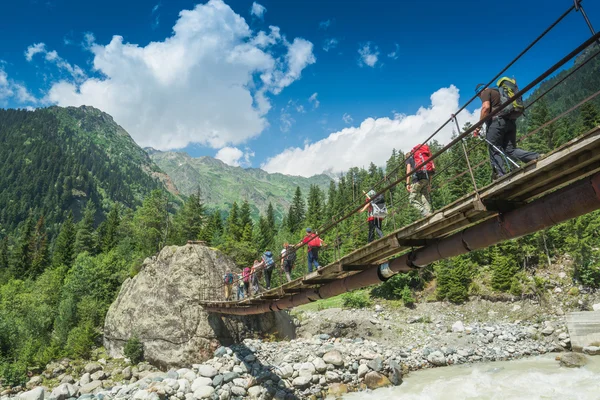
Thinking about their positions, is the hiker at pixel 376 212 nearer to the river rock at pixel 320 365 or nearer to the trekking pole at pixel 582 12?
the trekking pole at pixel 582 12

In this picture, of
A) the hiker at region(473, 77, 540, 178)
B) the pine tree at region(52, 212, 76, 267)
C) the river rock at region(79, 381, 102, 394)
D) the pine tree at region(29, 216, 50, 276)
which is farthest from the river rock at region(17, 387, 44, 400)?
the pine tree at region(29, 216, 50, 276)

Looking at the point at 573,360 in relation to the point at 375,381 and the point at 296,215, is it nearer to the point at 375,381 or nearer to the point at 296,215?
the point at 375,381

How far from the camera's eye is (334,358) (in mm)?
18688

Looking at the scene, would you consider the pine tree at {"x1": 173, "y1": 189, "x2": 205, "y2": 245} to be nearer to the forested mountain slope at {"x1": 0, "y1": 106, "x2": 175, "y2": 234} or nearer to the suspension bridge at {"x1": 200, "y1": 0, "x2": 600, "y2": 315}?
the suspension bridge at {"x1": 200, "y1": 0, "x2": 600, "y2": 315}

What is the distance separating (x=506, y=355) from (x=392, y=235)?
2038 centimetres

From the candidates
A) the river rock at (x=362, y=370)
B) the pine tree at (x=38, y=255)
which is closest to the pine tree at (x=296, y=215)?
the pine tree at (x=38, y=255)

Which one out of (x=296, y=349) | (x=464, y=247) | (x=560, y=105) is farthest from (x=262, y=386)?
(x=560, y=105)

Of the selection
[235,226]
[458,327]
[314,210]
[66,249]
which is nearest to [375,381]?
[458,327]

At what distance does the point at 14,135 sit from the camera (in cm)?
16850

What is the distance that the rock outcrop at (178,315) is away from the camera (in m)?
21.0

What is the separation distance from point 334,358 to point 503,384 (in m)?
8.15

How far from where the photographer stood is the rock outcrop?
68.8ft

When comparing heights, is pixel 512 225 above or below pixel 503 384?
above

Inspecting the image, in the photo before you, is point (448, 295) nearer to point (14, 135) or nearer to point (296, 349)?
point (296, 349)
